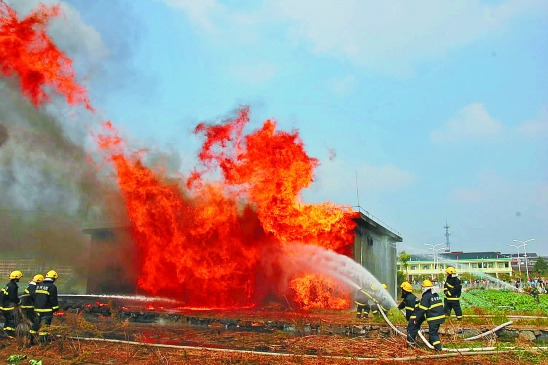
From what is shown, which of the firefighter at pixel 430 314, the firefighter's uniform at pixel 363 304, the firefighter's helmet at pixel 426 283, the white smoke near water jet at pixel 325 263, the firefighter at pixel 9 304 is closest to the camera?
the firefighter at pixel 430 314

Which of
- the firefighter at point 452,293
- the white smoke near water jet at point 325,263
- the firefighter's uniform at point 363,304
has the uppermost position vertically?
the white smoke near water jet at point 325,263

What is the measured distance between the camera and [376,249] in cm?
3388

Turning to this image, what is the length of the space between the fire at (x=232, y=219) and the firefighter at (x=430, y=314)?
11.7 meters

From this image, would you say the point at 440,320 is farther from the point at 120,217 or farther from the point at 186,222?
the point at 120,217

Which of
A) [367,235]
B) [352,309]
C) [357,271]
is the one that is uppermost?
[367,235]

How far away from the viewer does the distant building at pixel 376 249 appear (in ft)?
92.6

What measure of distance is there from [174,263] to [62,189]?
29.3 ft

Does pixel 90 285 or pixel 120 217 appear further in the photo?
pixel 90 285

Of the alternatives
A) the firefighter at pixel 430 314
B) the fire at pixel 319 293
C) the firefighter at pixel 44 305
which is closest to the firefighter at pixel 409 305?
the firefighter at pixel 430 314

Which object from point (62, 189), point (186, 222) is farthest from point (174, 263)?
point (62, 189)

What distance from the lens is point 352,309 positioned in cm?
2594

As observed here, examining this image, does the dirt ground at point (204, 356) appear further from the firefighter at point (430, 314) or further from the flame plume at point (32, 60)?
the flame plume at point (32, 60)

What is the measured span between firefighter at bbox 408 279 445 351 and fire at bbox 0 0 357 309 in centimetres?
1165

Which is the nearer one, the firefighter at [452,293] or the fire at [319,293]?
the firefighter at [452,293]
